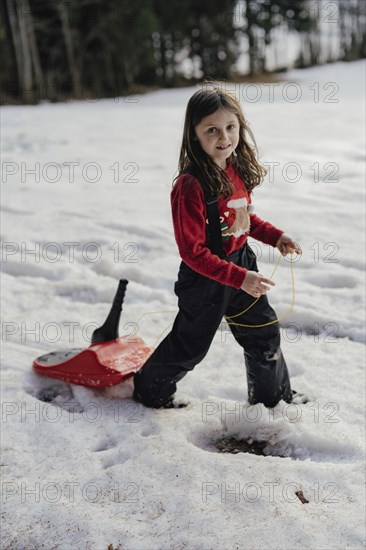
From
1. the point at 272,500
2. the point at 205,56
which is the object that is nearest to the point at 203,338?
the point at 272,500

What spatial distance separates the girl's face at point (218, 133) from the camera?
2.36 meters

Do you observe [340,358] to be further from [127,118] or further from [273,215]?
[127,118]

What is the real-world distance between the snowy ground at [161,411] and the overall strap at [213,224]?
853mm

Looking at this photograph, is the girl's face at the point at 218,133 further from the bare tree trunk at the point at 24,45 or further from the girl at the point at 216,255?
the bare tree trunk at the point at 24,45

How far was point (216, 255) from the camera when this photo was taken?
2.47 metres

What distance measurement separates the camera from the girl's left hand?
2705mm

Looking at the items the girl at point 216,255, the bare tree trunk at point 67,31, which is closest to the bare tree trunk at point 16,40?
the bare tree trunk at point 67,31

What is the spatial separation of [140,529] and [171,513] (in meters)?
0.14

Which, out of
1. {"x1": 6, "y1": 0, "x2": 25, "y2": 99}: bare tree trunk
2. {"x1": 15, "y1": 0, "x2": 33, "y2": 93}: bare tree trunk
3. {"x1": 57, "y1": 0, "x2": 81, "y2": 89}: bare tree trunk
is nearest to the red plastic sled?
{"x1": 6, "y1": 0, "x2": 25, "y2": 99}: bare tree trunk

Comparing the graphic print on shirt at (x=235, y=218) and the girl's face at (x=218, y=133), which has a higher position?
the girl's face at (x=218, y=133)

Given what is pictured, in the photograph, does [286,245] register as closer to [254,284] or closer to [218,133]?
[254,284]

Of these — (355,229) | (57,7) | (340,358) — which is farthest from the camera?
(57,7)

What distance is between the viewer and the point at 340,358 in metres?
3.42

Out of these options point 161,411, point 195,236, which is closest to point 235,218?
point 195,236
